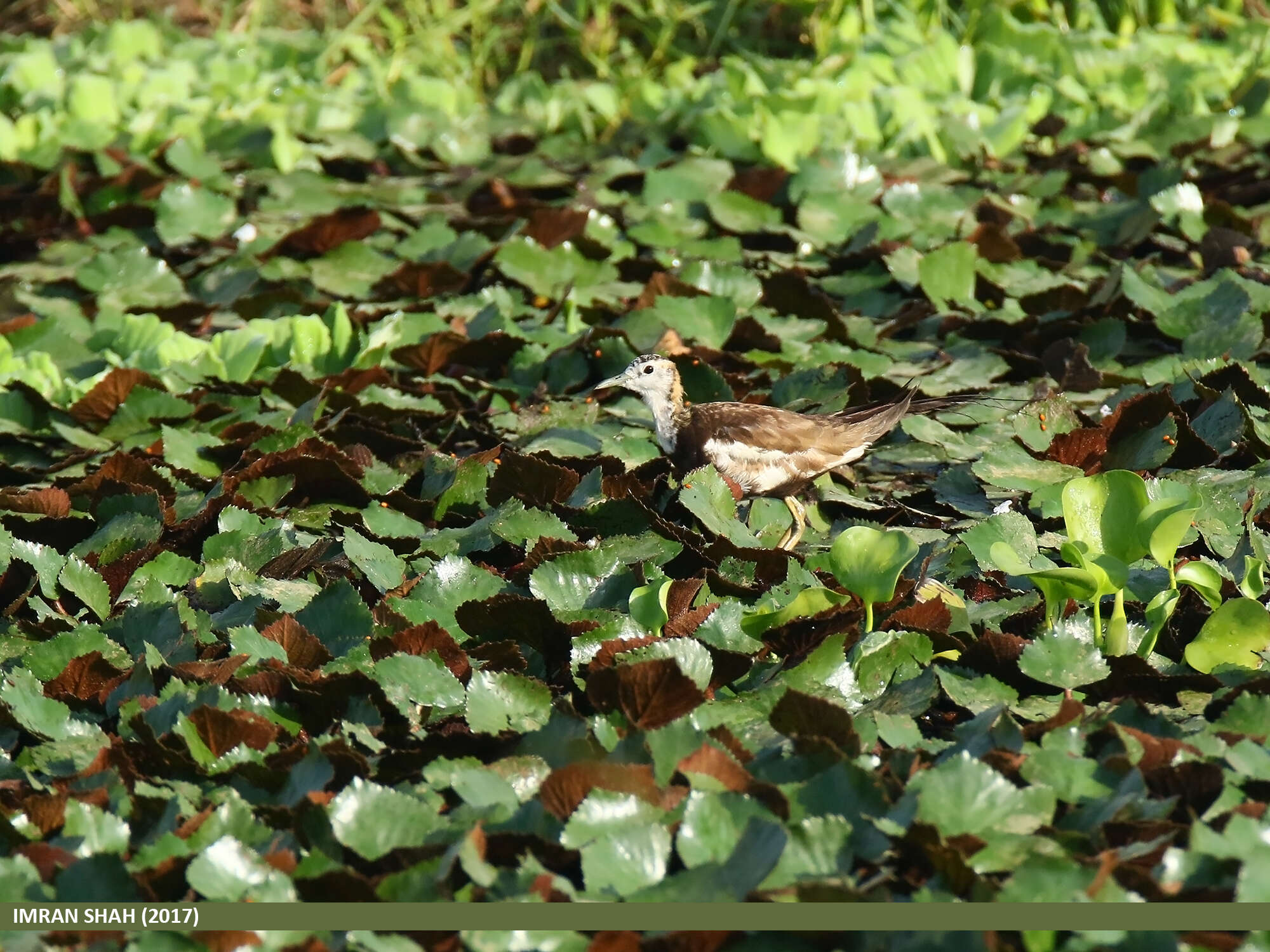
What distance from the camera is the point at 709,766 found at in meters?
2.75

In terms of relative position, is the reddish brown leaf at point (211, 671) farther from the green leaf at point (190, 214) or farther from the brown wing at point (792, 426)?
the green leaf at point (190, 214)

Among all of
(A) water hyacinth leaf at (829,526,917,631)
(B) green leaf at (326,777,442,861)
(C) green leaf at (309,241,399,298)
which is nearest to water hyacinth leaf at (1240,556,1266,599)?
(A) water hyacinth leaf at (829,526,917,631)

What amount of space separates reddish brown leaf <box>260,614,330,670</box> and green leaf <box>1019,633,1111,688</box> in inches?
57.6

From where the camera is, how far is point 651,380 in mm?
4957

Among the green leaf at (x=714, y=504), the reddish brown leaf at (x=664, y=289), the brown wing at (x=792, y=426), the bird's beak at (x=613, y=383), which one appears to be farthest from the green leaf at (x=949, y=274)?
the green leaf at (x=714, y=504)

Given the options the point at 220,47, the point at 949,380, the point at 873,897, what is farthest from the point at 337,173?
the point at 873,897

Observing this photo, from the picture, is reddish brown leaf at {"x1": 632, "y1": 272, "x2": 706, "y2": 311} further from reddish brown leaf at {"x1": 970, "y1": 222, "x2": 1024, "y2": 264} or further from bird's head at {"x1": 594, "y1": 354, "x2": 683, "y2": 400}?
reddish brown leaf at {"x1": 970, "y1": 222, "x2": 1024, "y2": 264}

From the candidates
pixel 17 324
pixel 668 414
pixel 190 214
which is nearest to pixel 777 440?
pixel 668 414

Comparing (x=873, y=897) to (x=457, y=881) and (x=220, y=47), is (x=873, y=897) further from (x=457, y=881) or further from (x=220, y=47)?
(x=220, y=47)

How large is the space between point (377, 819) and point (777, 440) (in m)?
2.14

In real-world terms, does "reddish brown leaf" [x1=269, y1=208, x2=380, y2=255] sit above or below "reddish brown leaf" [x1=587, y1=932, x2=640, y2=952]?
below

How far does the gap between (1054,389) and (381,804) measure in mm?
3041

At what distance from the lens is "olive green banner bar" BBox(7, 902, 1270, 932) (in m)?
2.31

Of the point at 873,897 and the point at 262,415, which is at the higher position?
the point at 873,897
